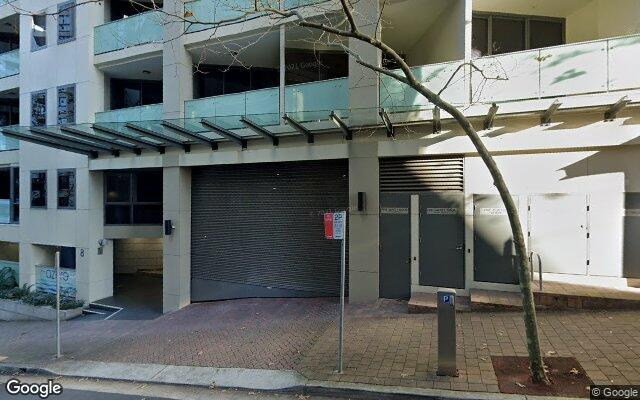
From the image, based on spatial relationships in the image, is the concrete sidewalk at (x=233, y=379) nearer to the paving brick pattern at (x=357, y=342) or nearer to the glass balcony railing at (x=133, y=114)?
the paving brick pattern at (x=357, y=342)

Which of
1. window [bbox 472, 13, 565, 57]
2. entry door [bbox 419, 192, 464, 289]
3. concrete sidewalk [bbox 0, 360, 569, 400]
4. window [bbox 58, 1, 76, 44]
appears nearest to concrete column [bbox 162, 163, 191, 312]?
concrete sidewalk [bbox 0, 360, 569, 400]

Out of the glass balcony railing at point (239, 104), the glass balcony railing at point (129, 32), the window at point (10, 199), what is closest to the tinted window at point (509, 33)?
the glass balcony railing at point (239, 104)

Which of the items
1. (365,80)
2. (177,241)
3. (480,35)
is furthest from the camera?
(177,241)

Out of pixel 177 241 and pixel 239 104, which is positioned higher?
pixel 239 104

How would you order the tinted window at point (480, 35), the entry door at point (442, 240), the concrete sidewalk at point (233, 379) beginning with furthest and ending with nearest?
the tinted window at point (480, 35) < the entry door at point (442, 240) < the concrete sidewalk at point (233, 379)

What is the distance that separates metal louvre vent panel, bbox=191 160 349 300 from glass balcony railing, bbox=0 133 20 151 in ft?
31.2

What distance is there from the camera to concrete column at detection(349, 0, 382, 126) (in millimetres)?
9297

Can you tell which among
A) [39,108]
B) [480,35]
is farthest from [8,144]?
[480,35]

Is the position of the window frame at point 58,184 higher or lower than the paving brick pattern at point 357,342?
higher

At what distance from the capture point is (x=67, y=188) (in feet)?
45.8

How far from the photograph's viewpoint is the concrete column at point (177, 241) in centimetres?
1160

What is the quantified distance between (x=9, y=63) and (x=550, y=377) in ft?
70.1

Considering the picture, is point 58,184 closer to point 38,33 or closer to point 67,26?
point 67,26

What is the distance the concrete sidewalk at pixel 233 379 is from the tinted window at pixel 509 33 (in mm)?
9094
